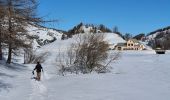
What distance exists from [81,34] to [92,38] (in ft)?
9.95

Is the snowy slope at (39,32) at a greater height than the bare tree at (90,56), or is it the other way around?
the snowy slope at (39,32)

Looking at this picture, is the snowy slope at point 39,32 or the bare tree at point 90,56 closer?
the snowy slope at point 39,32

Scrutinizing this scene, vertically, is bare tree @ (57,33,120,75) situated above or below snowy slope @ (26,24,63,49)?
below

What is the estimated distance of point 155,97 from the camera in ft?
65.6

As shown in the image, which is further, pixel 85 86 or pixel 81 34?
pixel 81 34

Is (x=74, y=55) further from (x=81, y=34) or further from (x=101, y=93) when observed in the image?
(x=101, y=93)

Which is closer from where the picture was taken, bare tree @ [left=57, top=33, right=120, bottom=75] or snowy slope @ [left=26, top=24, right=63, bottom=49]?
snowy slope @ [left=26, top=24, right=63, bottom=49]

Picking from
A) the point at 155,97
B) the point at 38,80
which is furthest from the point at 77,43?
the point at 155,97

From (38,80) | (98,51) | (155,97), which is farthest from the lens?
(98,51)

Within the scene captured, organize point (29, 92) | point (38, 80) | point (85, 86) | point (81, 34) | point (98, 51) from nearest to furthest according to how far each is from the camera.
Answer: point (29, 92) → point (85, 86) → point (38, 80) → point (98, 51) → point (81, 34)

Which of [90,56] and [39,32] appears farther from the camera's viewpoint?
[90,56]

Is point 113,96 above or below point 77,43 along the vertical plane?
below

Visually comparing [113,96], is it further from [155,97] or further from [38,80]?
[38,80]

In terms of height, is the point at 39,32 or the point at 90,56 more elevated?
the point at 39,32
